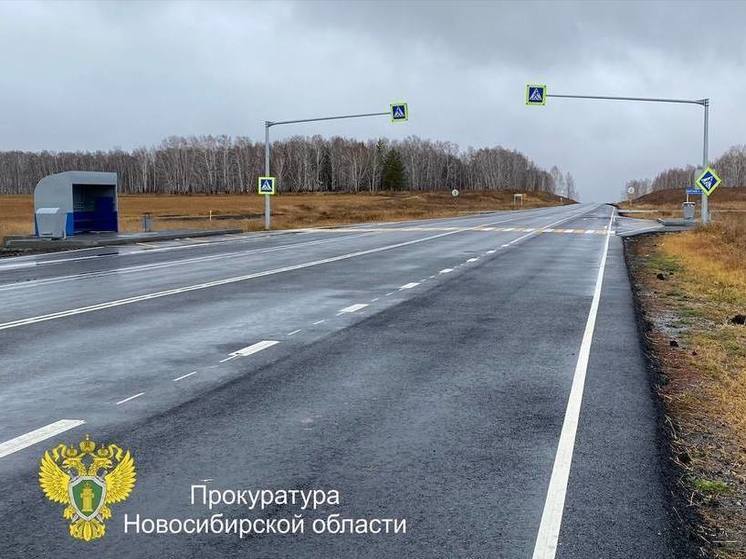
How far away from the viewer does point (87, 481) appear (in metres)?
4.88

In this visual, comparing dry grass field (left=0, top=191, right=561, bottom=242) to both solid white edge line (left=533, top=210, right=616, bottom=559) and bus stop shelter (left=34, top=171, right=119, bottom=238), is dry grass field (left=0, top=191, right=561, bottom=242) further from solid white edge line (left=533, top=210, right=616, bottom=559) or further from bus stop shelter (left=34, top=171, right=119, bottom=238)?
solid white edge line (left=533, top=210, right=616, bottom=559)

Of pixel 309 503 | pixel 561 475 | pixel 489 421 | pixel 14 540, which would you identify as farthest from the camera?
pixel 489 421

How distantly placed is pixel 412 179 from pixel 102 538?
182m

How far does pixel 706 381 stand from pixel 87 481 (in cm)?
611

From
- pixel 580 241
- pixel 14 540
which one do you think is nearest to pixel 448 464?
pixel 14 540

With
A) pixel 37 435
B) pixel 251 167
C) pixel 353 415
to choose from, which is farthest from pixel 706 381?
pixel 251 167

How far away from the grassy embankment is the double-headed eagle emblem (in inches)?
132

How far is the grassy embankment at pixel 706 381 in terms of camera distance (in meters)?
4.57

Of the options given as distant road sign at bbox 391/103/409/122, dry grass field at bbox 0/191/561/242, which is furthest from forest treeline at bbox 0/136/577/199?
distant road sign at bbox 391/103/409/122

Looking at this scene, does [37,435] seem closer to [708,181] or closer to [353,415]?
[353,415]

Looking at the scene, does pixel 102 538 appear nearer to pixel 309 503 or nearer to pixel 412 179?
pixel 309 503

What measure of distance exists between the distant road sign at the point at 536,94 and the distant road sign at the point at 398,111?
23.4 feet

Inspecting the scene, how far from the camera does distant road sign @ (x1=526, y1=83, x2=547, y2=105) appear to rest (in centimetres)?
3141

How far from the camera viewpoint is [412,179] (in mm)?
183500
